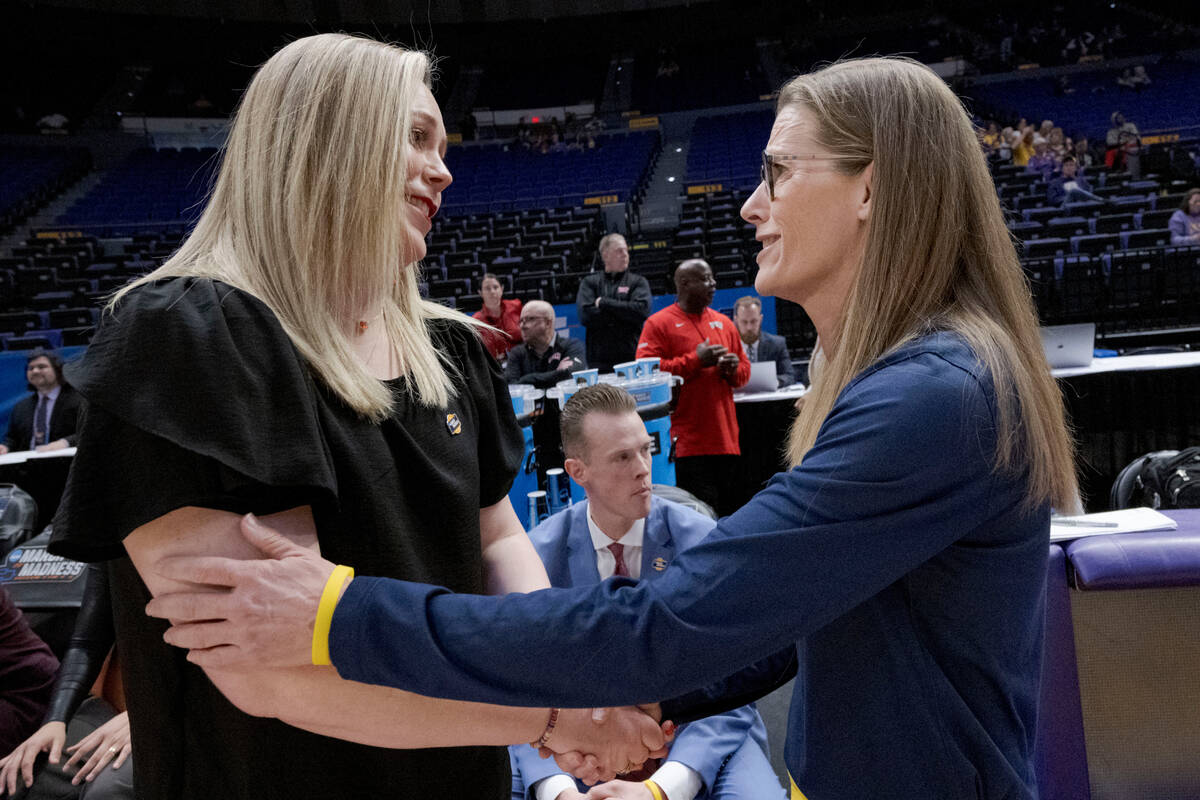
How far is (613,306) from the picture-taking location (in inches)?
258

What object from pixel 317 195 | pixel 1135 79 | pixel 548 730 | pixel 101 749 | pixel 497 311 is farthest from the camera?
pixel 1135 79

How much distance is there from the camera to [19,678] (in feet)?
7.92

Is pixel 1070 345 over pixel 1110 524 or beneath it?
beneath

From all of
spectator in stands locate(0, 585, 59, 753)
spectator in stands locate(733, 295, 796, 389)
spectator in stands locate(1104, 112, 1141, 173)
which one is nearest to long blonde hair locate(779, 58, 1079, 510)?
spectator in stands locate(0, 585, 59, 753)

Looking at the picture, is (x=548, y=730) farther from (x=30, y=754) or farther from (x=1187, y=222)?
(x=1187, y=222)

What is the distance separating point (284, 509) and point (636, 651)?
43cm

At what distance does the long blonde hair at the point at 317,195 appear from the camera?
1040mm

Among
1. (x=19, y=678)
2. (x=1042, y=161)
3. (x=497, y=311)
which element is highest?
(x=1042, y=161)

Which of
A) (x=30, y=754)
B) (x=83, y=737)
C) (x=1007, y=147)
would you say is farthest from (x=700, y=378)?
(x=1007, y=147)

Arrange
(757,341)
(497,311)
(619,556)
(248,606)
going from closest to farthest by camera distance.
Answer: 1. (248,606)
2. (619,556)
3. (757,341)
4. (497,311)

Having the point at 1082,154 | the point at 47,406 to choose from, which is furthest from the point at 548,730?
the point at 1082,154

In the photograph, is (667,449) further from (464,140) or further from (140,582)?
(464,140)

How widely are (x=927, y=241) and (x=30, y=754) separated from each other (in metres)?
2.43

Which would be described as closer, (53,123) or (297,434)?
(297,434)
